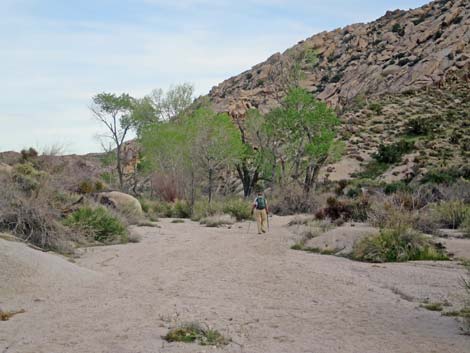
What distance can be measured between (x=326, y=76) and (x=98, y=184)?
5299cm

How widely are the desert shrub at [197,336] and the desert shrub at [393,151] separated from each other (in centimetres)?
3947

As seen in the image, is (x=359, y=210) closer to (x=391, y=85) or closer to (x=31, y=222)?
(x=31, y=222)

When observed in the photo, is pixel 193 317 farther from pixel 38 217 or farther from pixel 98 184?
pixel 98 184

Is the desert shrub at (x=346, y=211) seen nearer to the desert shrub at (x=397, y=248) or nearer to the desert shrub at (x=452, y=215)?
the desert shrub at (x=452, y=215)

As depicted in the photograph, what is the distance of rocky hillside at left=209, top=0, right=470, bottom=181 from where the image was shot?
44.4 m

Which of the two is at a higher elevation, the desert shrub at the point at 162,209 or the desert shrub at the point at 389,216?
the desert shrub at the point at 389,216

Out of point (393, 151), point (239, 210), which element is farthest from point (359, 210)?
point (393, 151)

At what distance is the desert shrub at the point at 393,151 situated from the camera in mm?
43875

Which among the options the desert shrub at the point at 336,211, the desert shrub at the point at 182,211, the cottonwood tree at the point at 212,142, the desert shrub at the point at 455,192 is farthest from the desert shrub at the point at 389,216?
the cottonwood tree at the point at 212,142

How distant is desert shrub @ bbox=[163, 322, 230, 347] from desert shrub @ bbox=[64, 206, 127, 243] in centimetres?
977

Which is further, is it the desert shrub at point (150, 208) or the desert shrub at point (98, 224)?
the desert shrub at point (150, 208)

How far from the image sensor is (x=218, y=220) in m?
25.0

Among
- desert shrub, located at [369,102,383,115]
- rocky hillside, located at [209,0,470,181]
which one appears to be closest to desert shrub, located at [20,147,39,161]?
rocky hillside, located at [209,0,470,181]

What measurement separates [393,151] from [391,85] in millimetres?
21170
